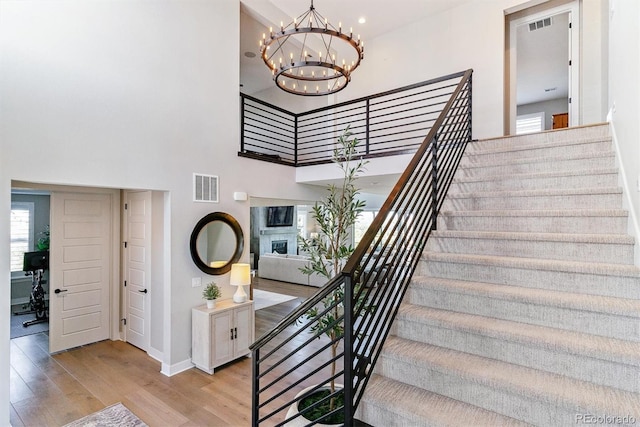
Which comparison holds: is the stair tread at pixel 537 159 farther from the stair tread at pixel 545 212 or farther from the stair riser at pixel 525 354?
the stair riser at pixel 525 354

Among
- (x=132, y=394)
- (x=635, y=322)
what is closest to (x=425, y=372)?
(x=635, y=322)

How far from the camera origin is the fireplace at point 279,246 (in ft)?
41.7

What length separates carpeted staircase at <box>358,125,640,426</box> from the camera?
158 cm

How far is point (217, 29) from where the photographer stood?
443 cm

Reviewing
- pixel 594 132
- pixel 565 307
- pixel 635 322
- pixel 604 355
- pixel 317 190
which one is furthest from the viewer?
pixel 317 190

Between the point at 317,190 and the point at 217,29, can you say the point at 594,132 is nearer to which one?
the point at 317,190

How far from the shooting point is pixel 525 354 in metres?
1.79

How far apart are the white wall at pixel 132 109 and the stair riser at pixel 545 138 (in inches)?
129

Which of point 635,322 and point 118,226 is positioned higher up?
point 118,226

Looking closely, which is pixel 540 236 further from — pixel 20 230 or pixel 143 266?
pixel 20 230

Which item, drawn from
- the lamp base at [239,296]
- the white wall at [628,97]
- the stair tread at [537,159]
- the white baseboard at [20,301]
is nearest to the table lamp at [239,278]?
the lamp base at [239,296]

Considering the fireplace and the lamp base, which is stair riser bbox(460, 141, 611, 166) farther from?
the fireplace

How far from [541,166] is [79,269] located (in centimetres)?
632

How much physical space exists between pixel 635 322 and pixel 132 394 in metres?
A: 4.44
